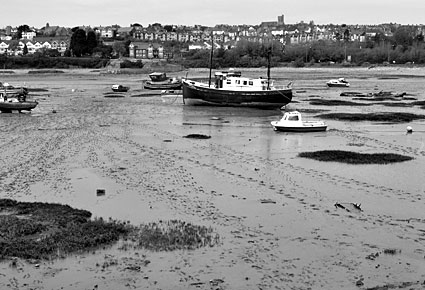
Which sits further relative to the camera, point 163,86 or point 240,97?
point 163,86

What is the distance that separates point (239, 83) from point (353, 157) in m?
25.3

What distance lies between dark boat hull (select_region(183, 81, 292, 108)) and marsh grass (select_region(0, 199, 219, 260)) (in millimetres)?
34076

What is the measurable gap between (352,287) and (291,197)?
822 cm

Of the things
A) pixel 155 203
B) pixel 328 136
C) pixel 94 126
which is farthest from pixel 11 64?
pixel 155 203

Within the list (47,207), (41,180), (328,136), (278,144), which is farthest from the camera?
(328,136)

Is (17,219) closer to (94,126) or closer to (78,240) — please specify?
(78,240)

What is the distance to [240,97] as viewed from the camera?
177 ft

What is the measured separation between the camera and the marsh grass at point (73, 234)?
54.2 ft

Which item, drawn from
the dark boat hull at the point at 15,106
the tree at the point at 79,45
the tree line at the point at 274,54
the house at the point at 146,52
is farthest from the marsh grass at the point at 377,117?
the house at the point at 146,52

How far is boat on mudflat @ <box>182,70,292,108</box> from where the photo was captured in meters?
53.2

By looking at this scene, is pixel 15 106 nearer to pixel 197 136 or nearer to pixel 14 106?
pixel 14 106

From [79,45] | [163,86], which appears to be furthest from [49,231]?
[79,45]

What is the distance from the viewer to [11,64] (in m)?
150

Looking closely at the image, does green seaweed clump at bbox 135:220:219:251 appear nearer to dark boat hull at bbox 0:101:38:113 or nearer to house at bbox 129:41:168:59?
dark boat hull at bbox 0:101:38:113
